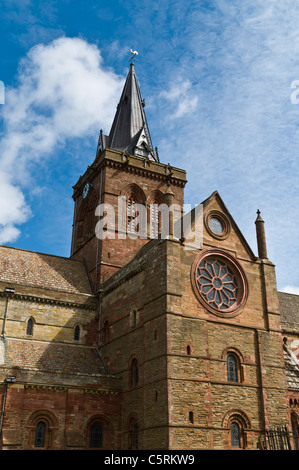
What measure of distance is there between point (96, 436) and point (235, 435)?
7.82m

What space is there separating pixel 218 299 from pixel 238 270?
8.35ft

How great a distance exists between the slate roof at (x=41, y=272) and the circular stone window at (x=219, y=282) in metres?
10.3

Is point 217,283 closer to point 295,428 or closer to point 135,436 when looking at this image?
point 135,436

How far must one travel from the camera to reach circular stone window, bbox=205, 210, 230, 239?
30.3m

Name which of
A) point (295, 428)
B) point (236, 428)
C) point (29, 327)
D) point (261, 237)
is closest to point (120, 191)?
point (261, 237)

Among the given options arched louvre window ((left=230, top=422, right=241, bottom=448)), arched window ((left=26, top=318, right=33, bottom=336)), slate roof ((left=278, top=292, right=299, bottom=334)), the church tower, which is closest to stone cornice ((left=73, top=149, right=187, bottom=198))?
the church tower

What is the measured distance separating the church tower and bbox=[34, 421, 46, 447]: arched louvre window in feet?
39.2

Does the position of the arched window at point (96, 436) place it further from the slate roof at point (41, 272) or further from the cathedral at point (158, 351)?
the slate roof at point (41, 272)

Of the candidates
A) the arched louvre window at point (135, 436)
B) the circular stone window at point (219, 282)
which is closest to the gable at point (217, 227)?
the circular stone window at point (219, 282)

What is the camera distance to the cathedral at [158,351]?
2558 centimetres

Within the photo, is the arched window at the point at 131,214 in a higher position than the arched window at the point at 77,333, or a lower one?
higher

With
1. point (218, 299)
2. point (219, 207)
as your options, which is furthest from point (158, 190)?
point (218, 299)

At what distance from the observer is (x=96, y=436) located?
28.2 m

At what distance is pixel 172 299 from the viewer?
26.6 meters
